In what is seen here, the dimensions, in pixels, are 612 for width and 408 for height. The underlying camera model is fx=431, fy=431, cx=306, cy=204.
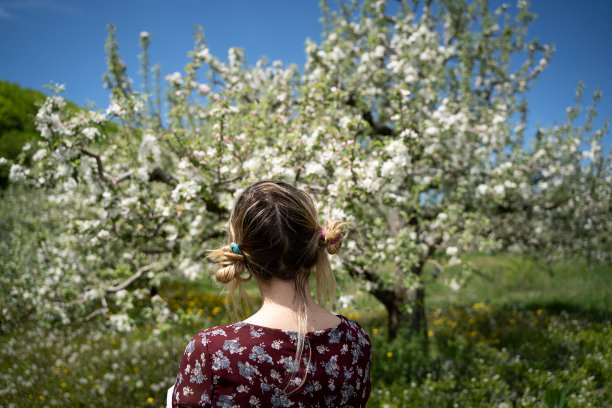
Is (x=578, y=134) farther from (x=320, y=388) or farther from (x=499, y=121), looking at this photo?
(x=320, y=388)

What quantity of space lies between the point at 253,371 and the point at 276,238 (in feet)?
1.63

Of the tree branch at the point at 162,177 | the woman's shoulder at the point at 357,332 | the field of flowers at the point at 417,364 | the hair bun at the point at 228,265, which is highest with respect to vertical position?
the tree branch at the point at 162,177

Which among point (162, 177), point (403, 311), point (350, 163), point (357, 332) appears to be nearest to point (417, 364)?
point (403, 311)

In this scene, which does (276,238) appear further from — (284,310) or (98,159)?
(98,159)

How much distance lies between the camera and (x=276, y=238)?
1.69 meters

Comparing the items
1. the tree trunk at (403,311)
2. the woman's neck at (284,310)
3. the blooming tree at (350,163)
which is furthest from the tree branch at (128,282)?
the woman's neck at (284,310)

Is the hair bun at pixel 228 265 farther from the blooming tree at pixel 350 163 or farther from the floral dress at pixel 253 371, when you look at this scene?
the blooming tree at pixel 350 163

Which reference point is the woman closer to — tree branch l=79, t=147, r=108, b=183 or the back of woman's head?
the back of woman's head

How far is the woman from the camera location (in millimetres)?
1574

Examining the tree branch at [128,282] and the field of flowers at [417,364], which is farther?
the tree branch at [128,282]

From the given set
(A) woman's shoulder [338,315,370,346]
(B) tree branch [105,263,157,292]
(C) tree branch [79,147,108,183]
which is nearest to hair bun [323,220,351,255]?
(A) woman's shoulder [338,315,370,346]

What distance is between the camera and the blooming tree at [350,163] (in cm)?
423

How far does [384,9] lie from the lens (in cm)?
736

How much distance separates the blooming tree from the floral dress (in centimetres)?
252
